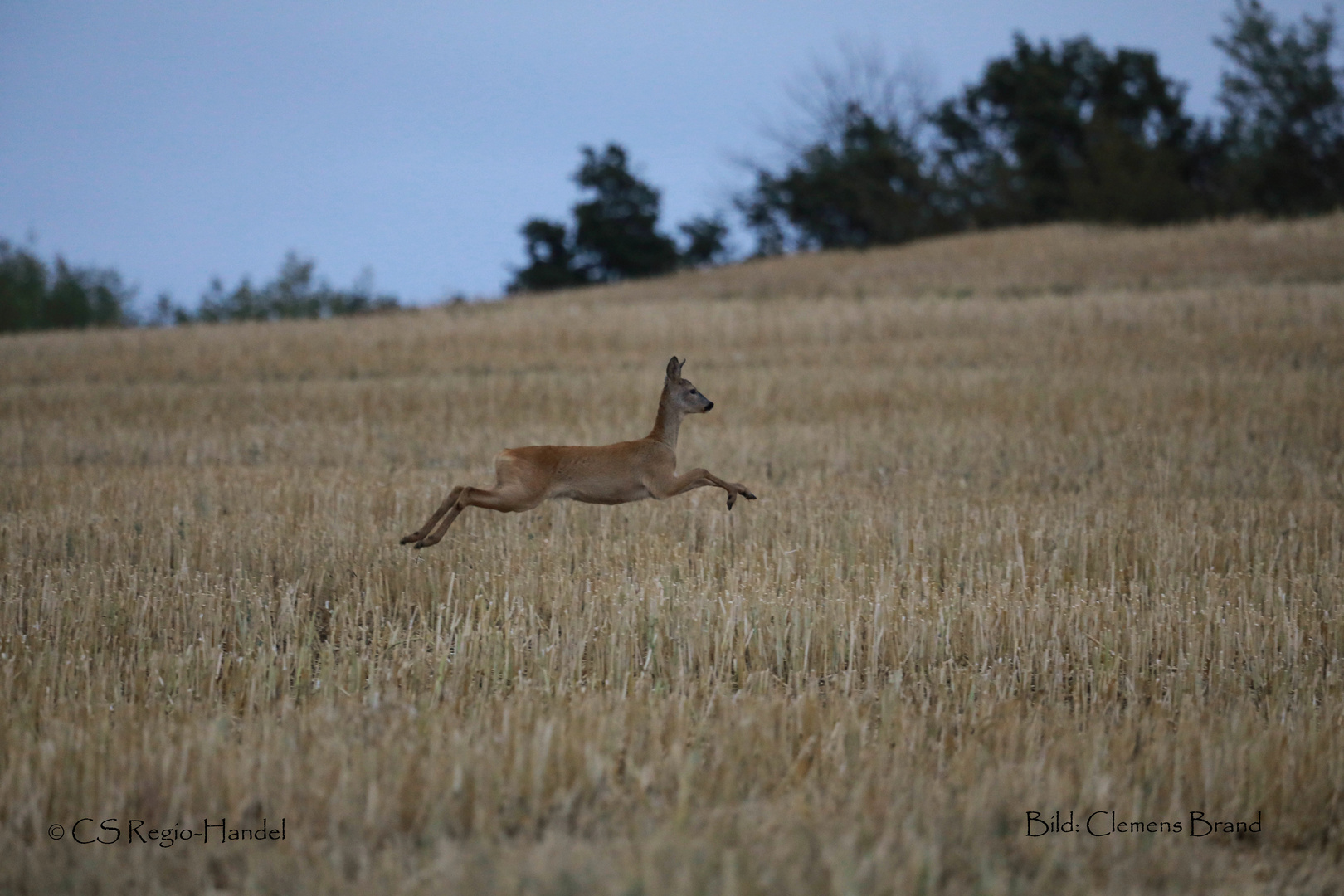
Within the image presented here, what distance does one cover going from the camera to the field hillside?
3229 millimetres

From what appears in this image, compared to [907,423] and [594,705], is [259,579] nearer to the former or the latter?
[594,705]

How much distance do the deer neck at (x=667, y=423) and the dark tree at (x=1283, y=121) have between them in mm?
46537

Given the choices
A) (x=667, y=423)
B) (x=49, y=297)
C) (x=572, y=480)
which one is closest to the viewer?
(x=572, y=480)

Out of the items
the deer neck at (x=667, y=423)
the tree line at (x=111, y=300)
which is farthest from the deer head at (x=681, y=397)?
the tree line at (x=111, y=300)

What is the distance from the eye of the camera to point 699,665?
5.34m

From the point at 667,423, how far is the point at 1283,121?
56418 mm

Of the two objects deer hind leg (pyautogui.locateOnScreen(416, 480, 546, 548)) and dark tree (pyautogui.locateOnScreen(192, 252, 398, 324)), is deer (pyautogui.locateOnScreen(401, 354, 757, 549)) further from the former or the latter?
dark tree (pyautogui.locateOnScreen(192, 252, 398, 324))

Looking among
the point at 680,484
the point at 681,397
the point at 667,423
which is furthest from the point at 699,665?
the point at 681,397

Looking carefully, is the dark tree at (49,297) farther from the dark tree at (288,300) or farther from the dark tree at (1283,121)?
the dark tree at (1283,121)

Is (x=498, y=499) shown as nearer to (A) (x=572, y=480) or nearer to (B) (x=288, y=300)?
(A) (x=572, y=480)

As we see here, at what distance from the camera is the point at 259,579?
22.2ft

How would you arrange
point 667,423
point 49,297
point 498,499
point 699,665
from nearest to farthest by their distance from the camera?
point 699,665 < point 498,499 < point 667,423 < point 49,297

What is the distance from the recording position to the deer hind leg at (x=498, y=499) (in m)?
6.92

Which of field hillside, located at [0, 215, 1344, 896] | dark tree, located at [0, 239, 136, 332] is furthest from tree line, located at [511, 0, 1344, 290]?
field hillside, located at [0, 215, 1344, 896]
